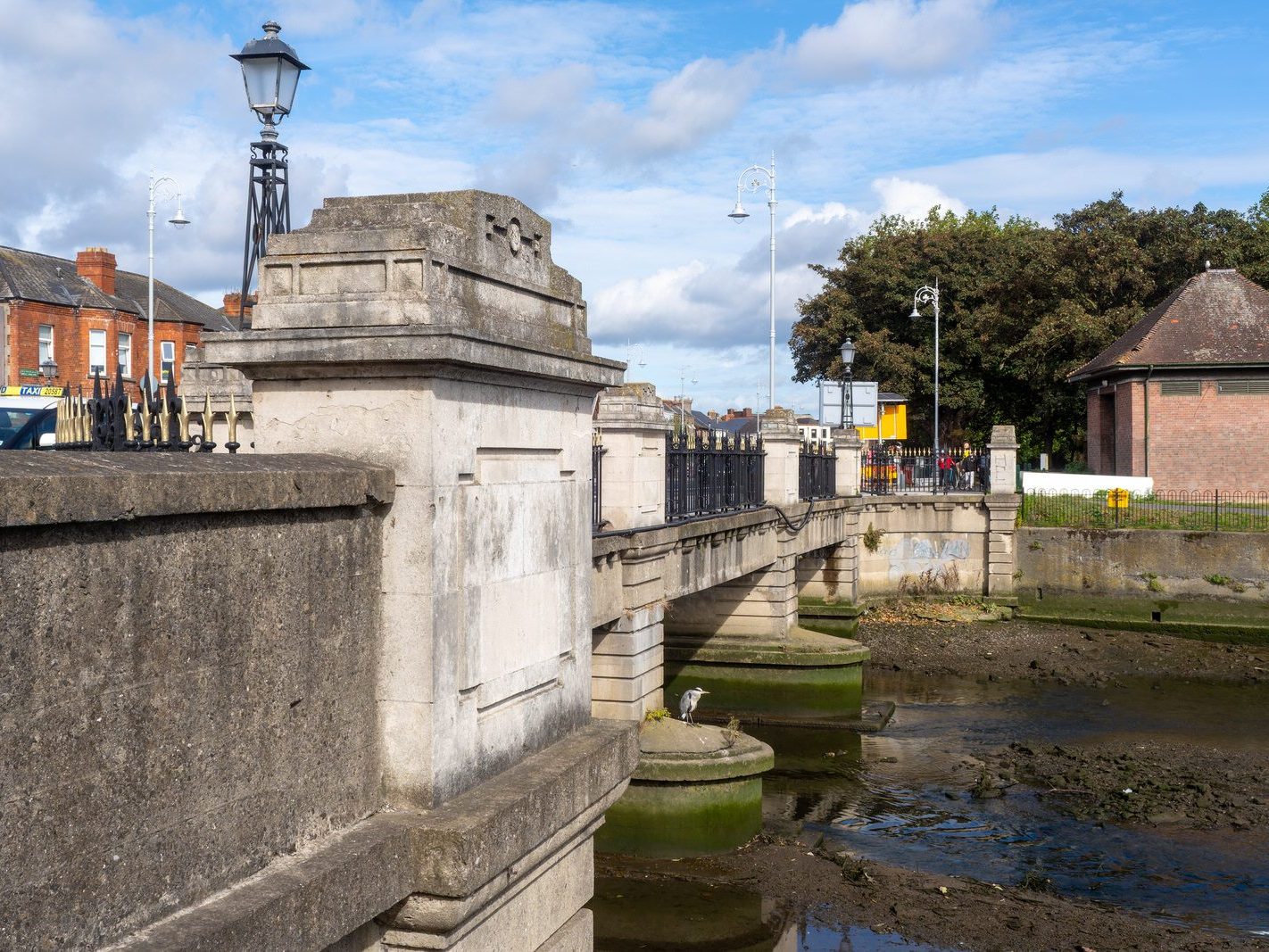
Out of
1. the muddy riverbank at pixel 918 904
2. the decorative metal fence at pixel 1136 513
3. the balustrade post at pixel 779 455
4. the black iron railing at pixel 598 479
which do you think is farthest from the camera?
the decorative metal fence at pixel 1136 513

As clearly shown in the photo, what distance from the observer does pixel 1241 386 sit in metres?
37.8

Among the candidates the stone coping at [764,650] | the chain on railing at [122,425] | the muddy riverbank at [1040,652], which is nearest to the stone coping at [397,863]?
the chain on railing at [122,425]

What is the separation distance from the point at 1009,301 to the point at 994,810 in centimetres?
3264

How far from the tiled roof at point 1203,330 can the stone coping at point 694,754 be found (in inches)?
1117

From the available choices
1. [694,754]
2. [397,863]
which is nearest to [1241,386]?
[694,754]

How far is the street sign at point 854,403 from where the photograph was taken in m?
33.2

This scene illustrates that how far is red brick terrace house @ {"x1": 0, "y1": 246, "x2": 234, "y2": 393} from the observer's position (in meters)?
36.7

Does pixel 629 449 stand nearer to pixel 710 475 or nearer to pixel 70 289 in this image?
pixel 710 475

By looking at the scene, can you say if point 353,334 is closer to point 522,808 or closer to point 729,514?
point 522,808

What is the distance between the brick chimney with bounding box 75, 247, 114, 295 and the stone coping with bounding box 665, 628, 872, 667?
2714 centimetres

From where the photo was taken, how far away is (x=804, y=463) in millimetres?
24984

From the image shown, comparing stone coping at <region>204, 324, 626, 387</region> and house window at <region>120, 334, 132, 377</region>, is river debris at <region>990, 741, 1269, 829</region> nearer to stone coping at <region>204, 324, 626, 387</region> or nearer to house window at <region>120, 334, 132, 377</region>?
stone coping at <region>204, 324, 626, 387</region>

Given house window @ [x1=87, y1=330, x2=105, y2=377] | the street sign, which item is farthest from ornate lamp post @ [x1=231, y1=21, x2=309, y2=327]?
house window @ [x1=87, y1=330, x2=105, y2=377]

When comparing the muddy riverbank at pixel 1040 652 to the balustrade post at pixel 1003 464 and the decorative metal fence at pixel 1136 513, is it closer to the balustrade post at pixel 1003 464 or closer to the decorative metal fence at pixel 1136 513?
the balustrade post at pixel 1003 464
